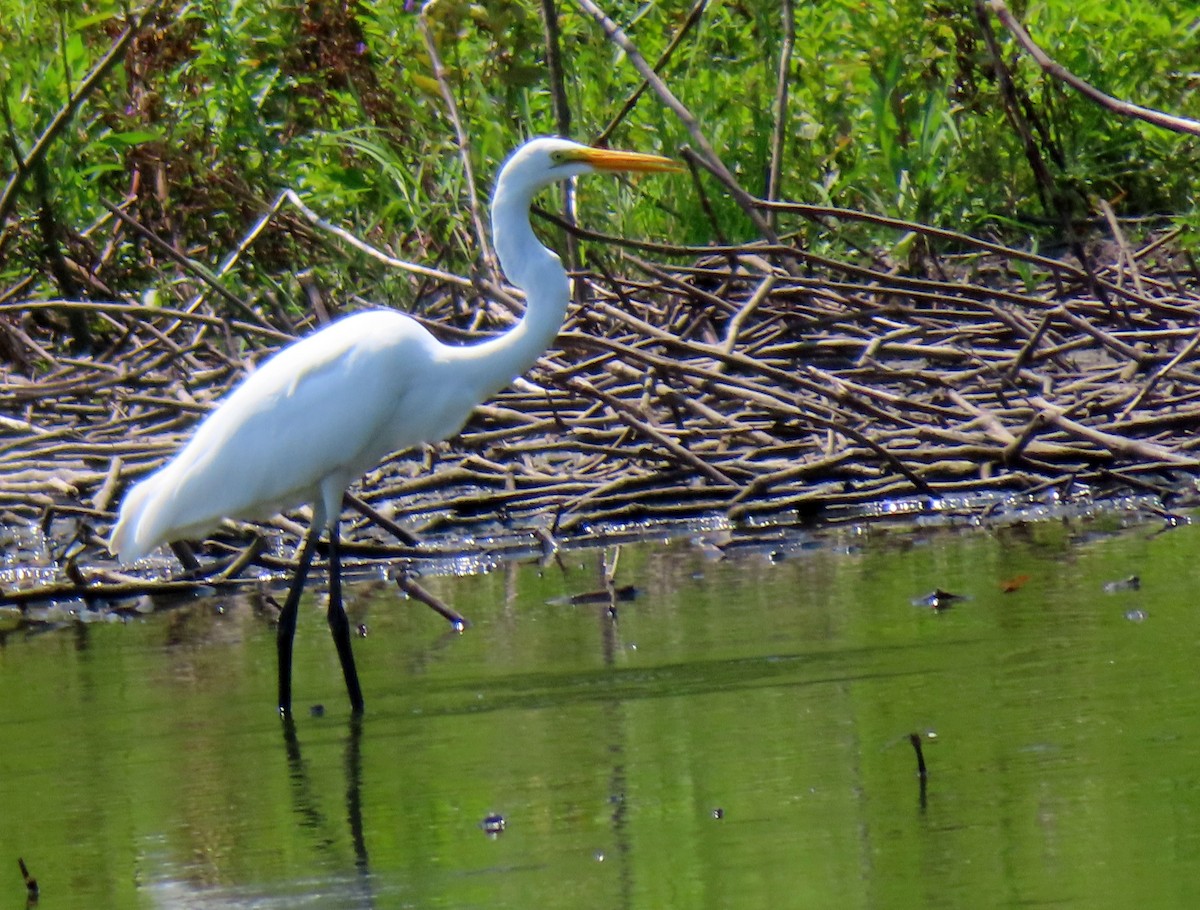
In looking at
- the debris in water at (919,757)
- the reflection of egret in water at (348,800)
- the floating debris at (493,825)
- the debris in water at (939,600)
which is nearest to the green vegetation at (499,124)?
the debris in water at (939,600)

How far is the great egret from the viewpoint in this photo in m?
5.74

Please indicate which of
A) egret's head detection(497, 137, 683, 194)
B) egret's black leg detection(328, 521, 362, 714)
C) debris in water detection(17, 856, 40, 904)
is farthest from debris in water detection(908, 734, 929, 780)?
egret's head detection(497, 137, 683, 194)

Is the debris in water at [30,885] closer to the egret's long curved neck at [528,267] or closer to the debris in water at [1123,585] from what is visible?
the egret's long curved neck at [528,267]

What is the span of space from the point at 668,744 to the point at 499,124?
18.3ft

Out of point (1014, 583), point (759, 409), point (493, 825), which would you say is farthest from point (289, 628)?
point (759, 409)

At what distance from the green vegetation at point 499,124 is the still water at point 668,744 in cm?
290

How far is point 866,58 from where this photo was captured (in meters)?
9.71

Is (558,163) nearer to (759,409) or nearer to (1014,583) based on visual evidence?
(1014,583)

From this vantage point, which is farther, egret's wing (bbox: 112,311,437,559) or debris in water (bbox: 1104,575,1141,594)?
egret's wing (bbox: 112,311,437,559)

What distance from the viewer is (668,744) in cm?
416

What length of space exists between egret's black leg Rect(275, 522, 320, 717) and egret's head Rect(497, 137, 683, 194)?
1.15 m

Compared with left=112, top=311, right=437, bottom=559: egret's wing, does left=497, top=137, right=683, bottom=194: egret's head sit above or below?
above

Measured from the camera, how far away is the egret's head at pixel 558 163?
5746 mm

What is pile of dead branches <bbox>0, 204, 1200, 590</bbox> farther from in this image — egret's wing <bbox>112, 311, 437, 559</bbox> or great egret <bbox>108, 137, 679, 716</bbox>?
egret's wing <bbox>112, 311, 437, 559</bbox>
